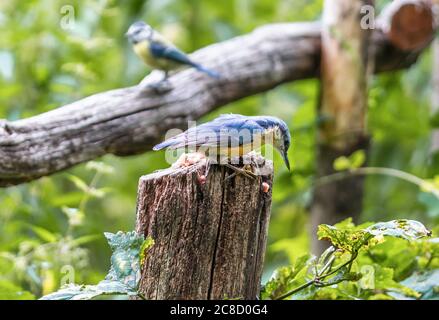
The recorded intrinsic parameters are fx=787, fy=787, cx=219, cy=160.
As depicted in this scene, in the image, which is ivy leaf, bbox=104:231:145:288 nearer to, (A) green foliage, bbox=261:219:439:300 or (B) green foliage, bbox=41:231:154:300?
(B) green foliage, bbox=41:231:154:300

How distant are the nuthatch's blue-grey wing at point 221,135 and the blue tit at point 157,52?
1.04 m

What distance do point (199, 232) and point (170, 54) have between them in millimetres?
1217

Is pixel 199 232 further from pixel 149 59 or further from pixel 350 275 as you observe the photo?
pixel 149 59

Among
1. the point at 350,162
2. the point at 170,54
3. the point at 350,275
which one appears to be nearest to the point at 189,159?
the point at 350,275

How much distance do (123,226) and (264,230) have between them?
10.1ft

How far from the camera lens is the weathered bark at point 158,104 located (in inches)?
90.0

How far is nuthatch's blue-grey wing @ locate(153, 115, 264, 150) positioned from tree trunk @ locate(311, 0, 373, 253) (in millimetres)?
1717

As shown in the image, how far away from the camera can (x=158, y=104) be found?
2723mm

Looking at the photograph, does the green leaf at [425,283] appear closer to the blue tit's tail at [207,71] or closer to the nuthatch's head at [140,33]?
the blue tit's tail at [207,71]

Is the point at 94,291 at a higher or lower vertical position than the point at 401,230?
lower

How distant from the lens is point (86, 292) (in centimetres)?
159

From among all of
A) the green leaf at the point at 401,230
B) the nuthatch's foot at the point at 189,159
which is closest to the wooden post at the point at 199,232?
the nuthatch's foot at the point at 189,159

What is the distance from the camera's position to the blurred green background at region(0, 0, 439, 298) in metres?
3.16
